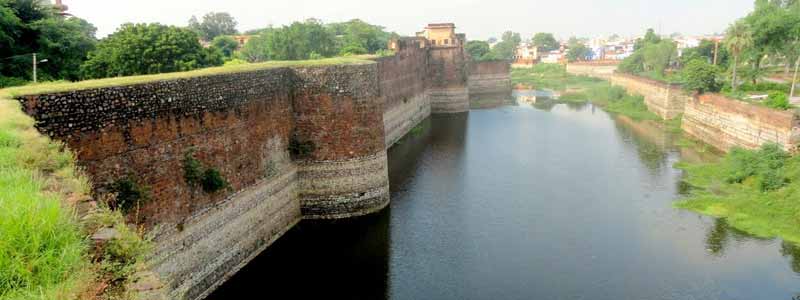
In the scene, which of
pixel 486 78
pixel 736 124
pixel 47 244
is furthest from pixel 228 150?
pixel 486 78

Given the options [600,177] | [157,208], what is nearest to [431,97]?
[600,177]

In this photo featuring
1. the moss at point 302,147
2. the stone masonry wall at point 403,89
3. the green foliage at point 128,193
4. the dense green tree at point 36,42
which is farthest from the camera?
the stone masonry wall at point 403,89

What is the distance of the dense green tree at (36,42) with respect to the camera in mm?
17266

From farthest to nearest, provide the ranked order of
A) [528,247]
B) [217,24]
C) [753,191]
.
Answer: [217,24], [753,191], [528,247]

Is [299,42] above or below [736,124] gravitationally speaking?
above

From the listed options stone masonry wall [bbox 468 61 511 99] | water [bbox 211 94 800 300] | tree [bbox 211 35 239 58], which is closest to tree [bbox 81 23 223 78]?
water [bbox 211 94 800 300]

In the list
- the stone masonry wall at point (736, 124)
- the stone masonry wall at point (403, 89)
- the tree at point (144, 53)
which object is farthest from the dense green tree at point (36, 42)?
the stone masonry wall at point (736, 124)

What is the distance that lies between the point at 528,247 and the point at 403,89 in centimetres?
1914

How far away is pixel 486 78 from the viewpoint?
174 feet

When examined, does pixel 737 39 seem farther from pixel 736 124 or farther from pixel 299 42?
pixel 299 42

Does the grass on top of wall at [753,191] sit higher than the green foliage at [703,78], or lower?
lower

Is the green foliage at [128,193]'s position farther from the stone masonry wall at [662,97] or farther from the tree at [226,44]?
the tree at [226,44]

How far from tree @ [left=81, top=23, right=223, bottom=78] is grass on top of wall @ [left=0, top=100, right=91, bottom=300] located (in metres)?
17.2

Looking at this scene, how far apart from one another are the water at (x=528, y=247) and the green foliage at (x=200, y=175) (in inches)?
81.9
